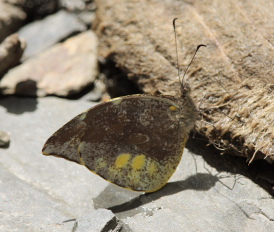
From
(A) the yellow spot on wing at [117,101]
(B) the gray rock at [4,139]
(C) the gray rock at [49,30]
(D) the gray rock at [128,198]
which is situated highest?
(A) the yellow spot on wing at [117,101]

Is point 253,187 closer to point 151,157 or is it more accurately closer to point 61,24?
point 151,157

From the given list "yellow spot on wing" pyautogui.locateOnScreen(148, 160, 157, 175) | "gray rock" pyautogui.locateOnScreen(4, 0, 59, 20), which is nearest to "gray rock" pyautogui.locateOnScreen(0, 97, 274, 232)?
"yellow spot on wing" pyautogui.locateOnScreen(148, 160, 157, 175)

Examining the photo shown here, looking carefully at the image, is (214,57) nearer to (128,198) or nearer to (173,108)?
(173,108)

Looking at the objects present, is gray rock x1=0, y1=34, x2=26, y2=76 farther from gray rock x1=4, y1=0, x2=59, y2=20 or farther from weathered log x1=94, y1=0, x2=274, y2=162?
gray rock x1=4, y1=0, x2=59, y2=20

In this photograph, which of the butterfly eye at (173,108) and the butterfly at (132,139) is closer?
the butterfly at (132,139)

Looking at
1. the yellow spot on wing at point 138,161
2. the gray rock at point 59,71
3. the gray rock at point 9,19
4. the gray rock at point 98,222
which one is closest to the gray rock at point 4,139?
the gray rock at point 59,71

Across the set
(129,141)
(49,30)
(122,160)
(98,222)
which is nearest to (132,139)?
(129,141)

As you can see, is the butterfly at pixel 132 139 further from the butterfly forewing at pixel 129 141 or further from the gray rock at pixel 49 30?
the gray rock at pixel 49 30
